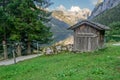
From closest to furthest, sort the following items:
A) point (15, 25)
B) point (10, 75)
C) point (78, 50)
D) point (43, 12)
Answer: point (10, 75), point (78, 50), point (15, 25), point (43, 12)

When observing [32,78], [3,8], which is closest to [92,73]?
[32,78]

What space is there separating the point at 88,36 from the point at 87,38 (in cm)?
25

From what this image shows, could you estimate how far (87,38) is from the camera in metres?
27.2

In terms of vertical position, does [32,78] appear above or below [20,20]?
below

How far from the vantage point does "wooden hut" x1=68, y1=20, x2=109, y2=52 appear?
2680 cm

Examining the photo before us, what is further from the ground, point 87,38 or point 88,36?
point 88,36

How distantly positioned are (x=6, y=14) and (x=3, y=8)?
1587 millimetres

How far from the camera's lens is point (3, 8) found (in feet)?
109

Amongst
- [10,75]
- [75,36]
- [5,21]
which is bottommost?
[10,75]

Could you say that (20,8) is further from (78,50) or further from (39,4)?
(78,50)

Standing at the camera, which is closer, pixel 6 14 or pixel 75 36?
pixel 75 36

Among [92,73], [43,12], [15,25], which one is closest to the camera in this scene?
[92,73]

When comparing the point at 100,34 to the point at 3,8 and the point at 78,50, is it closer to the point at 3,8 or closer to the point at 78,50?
the point at 78,50

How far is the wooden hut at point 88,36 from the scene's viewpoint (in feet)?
87.9
